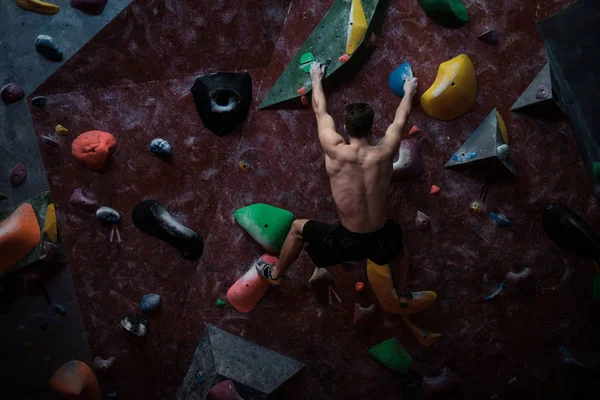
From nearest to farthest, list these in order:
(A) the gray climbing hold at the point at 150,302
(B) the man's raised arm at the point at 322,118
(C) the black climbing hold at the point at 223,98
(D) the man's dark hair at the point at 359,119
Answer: (D) the man's dark hair at the point at 359,119, (B) the man's raised arm at the point at 322,118, (C) the black climbing hold at the point at 223,98, (A) the gray climbing hold at the point at 150,302

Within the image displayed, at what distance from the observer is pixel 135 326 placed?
15.3ft

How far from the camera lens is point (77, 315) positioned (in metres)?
4.77

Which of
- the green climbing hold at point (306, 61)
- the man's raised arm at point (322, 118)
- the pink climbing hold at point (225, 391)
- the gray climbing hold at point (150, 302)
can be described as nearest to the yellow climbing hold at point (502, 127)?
the man's raised arm at point (322, 118)

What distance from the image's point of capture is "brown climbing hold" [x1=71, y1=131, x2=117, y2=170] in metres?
4.50

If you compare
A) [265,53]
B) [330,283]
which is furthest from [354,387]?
[265,53]

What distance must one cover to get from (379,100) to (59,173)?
2.38m

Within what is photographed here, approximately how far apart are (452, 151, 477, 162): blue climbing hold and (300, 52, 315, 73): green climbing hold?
1173mm

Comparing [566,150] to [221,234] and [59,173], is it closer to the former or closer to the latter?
[221,234]

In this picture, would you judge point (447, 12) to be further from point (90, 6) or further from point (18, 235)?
point (18, 235)

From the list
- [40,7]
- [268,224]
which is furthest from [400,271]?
[40,7]

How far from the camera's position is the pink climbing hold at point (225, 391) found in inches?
178

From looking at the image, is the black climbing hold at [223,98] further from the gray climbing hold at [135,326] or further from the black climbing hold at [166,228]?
the gray climbing hold at [135,326]

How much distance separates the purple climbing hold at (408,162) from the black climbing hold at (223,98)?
1.12 metres

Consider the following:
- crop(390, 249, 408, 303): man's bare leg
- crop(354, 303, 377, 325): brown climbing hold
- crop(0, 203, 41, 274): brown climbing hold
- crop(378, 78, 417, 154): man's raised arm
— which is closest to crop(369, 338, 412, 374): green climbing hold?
crop(354, 303, 377, 325): brown climbing hold
